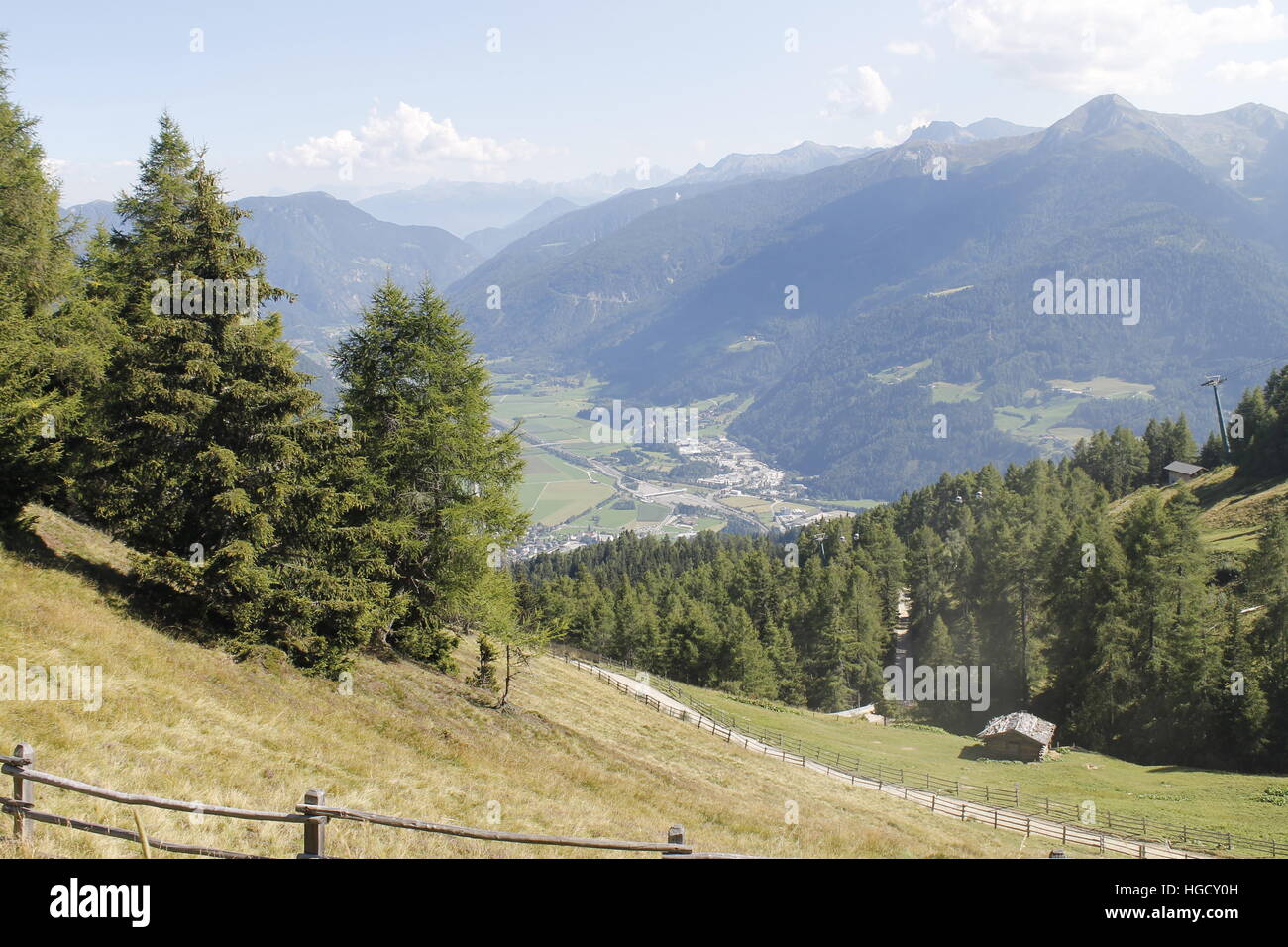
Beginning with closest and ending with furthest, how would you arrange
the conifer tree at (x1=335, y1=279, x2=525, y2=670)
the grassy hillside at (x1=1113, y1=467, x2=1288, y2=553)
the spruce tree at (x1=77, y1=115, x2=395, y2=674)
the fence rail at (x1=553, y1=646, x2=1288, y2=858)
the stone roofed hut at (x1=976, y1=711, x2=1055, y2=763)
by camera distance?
the spruce tree at (x1=77, y1=115, x2=395, y2=674) → the conifer tree at (x1=335, y1=279, x2=525, y2=670) → the fence rail at (x1=553, y1=646, x2=1288, y2=858) → the stone roofed hut at (x1=976, y1=711, x2=1055, y2=763) → the grassy hillside at (x1=1113, y1=467, x2=1288, y2=553)

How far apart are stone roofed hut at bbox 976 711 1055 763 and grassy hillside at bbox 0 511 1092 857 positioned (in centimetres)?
2155

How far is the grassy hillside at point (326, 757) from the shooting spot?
1238cm

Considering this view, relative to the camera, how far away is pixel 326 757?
16625 millimetres

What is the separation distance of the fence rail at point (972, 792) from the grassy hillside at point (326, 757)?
5.83 meters

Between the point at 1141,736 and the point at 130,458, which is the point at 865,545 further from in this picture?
the point at 130,458

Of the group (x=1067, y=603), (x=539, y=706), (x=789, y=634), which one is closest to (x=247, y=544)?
(x=539, y=706)

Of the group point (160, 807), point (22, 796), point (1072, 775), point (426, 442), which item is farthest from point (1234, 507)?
point (22, 796)

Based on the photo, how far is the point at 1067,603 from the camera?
2328 inches

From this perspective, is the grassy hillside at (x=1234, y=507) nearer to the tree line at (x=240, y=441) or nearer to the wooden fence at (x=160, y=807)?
the tree line at (x=240, y=441)

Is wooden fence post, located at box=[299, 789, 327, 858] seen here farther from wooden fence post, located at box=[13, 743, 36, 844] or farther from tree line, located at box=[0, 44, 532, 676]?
tree line, located at box=[0, 44, 532, 676]

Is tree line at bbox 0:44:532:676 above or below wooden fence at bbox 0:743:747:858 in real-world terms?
above

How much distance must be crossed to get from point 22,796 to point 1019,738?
51.2 m

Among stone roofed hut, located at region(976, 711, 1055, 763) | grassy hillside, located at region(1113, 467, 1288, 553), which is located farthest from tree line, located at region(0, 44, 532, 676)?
grassy hillside, located at region(1113, 467, 1288, 553)

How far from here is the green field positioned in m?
32.8
